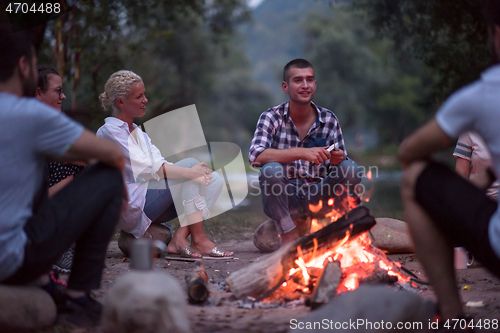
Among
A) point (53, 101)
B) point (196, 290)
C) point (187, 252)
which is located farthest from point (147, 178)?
point (196, 290)

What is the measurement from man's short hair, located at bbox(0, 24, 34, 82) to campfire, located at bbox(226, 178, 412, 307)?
192cm

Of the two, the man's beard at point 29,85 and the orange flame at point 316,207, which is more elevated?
→ the man's beard at point 29,85

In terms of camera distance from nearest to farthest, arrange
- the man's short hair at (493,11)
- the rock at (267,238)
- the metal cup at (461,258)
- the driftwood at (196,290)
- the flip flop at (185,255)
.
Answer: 1. the man's short hair at (493,11)
2. the driftwood at (196,290)
3. the metal cup at (461,258)
4. the flip flop at (185,255)
5. the rock at (267,238)

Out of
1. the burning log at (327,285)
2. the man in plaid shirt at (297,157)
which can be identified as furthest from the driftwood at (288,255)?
the man in plaid shirt at (297,157)

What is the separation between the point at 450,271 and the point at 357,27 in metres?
40.0

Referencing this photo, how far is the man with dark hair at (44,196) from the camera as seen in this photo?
232 cm

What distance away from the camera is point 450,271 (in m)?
2.43

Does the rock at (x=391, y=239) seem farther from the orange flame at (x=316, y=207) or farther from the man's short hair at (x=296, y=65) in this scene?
the man's short hair at (x=296, y=65)

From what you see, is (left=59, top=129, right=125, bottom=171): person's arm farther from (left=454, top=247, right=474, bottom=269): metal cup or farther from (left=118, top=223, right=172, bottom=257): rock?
(left=454, top=247, right=474, bottom=269): metal cup

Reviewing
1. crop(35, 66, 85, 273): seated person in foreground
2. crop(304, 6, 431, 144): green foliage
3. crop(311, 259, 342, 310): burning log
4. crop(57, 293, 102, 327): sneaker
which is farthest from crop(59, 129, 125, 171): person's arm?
crop(304, 6, 431, 144): green foliage

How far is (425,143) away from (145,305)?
1.53 m

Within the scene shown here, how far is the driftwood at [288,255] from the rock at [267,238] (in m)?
1.55

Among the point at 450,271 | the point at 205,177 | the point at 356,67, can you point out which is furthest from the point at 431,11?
the point at 356,67

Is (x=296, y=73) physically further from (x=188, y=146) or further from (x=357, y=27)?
(x=357, y=27)
